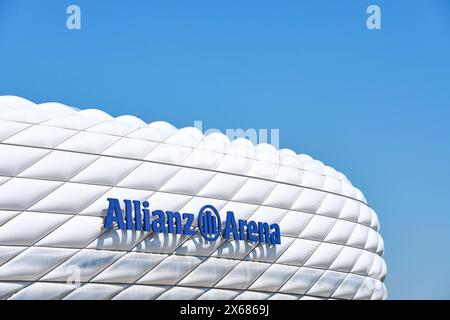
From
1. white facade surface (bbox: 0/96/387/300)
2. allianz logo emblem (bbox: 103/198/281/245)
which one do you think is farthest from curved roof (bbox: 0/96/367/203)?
allianz logo emblem (bbox: 103/198/281/245)

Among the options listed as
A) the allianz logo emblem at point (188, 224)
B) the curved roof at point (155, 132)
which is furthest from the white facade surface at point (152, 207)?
the allianz logo emblem at point (188, 224)

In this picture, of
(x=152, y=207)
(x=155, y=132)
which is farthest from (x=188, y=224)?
(x=155, y=132)

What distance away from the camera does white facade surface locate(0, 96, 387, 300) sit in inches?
739

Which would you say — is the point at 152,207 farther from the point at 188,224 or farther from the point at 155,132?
the point at 155,132

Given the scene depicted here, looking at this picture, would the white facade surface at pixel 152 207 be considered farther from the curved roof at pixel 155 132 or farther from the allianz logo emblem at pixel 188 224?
the allianz logo emblem at pixel 188 224

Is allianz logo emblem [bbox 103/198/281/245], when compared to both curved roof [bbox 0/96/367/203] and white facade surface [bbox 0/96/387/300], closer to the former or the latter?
white facade surface [bbox 0/96/387/300]

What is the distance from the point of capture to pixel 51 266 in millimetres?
18859

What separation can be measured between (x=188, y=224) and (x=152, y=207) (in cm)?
135

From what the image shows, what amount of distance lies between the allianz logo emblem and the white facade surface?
0.19 meters

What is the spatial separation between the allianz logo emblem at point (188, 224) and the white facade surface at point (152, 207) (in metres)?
0.19

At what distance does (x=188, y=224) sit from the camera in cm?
2147

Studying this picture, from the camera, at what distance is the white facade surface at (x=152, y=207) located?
18.8 m
